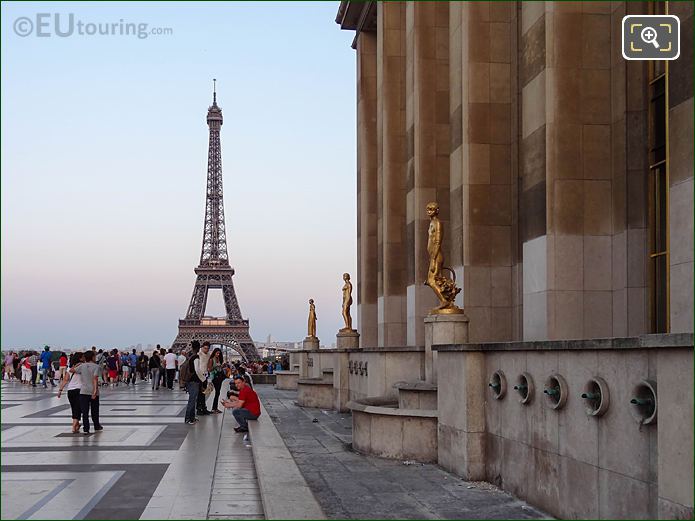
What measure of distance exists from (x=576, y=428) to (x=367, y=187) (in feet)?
88.1

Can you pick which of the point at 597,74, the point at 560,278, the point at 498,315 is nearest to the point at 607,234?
the point at 560,278

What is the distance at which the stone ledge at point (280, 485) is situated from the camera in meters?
9.92

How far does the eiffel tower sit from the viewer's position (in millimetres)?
113500

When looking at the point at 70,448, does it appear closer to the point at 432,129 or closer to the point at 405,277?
the point at 432,129

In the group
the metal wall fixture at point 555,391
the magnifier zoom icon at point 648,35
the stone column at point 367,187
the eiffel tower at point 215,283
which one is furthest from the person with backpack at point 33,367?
the eiffel tower at point 215,283

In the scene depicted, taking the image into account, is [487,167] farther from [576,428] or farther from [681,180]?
[576,428]

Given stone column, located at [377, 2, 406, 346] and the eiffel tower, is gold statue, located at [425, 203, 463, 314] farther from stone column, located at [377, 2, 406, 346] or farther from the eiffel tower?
the eiffel tower

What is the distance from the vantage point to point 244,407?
20062 millimetres

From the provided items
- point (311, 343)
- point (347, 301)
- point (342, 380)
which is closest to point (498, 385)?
point (342, 380)

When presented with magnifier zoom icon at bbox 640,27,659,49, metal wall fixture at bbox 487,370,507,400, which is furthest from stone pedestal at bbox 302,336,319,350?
magnifier zoom icon at bbox 640,27,659,49

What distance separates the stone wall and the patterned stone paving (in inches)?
139

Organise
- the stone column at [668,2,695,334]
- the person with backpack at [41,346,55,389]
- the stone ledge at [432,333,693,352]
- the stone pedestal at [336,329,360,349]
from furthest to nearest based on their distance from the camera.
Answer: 1. the person with backpack at [41,346,55,389]
2. the stone pedestal at [336,329,360,349]
3. the stone column at [668,2,695,334]
4. the stone ledge at [432,333,693,352]

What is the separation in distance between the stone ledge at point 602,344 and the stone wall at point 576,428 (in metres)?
0.01

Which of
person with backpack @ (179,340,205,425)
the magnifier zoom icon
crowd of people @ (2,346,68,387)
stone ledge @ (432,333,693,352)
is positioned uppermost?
the magnifier zoom icon
